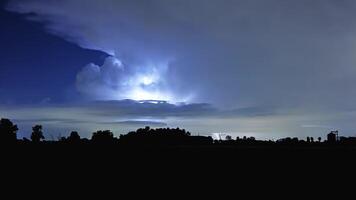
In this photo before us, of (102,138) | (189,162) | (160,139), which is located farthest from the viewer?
(160,139)

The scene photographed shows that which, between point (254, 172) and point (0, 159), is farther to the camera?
point (254, 172)

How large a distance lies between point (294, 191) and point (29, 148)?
7399 mm

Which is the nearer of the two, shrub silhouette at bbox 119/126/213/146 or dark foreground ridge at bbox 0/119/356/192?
dark foreground ridge at bbox 0/119/356/192

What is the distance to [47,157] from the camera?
34.3 ft

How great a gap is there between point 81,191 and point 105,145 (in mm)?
1394

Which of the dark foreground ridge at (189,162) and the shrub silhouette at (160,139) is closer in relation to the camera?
the dark foreground ridge at (189,162)

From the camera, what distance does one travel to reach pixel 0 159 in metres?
10.1

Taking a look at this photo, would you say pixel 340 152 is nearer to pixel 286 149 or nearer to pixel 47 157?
pixel 286 149

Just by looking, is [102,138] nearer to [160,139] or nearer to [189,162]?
[189,162]

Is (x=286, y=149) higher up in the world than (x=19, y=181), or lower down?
higher up

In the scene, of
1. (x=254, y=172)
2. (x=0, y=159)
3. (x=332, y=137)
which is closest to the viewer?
(x=0, y=159)

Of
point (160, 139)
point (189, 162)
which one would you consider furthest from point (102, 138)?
point (160, 139)

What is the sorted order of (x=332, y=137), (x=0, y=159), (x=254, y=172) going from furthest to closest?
(x=332, y=137)
(x=254, y=172)
(x=0, y=159)

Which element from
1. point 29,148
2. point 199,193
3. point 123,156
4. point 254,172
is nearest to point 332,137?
point 254,172
